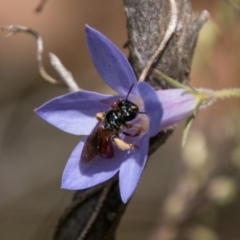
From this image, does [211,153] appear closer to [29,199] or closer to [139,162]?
[139,162]

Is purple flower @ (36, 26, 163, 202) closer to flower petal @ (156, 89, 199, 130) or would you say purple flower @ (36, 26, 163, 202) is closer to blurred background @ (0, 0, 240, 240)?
flower petal @ (156, 89, 199, 130)

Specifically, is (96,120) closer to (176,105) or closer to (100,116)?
(100,116)

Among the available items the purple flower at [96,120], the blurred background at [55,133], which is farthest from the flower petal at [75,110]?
the blurred background at [55,133]

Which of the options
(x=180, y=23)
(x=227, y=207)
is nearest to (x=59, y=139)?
(x=227, y=207)

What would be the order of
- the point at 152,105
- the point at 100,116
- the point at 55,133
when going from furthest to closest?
the point at 55,133
the point at 100,116
the point at 152,105

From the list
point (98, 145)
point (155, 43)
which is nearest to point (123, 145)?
point (98, 145)

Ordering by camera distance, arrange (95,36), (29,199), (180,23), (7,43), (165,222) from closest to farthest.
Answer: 1. (95,36)
2. (180,23)
3. (165,222)
4. (29,199)
5. (7,43)

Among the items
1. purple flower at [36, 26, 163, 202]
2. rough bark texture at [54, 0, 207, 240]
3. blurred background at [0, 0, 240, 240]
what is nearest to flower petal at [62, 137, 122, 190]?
purple flower at [36, 26, 163, 202]
